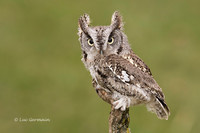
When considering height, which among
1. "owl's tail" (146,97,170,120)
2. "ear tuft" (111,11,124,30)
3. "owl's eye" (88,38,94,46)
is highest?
"ear tuft" (111,11,124,30)

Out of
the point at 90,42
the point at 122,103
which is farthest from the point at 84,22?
the point at 122,103

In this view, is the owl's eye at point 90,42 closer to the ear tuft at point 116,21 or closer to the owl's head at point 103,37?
the owl's head at point 103,37

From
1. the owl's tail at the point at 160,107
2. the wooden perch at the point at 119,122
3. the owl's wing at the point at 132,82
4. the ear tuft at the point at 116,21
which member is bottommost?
the wooden perch at the point at 119,122

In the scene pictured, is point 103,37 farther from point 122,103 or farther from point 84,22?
point 122,103

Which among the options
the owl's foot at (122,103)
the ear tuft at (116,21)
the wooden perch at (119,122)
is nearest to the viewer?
the wooden perch at (119,122)

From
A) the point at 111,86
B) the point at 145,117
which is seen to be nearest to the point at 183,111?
the point at 145,117

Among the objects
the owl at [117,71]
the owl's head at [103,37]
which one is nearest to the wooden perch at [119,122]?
the owl at [117,71]

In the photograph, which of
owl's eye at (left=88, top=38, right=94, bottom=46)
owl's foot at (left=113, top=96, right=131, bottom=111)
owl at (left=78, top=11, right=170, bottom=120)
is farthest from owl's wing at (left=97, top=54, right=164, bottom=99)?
owl's eye at (left=88, top=38, right=94, bottom=46)

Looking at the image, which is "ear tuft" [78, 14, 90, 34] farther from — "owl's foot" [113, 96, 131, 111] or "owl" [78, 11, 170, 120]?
"owl's foot" [113, 96, 131, 111]
